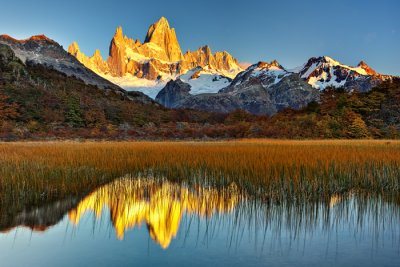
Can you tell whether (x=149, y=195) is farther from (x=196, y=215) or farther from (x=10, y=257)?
(x=10, y=257)

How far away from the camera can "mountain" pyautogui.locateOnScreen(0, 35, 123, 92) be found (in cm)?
13940

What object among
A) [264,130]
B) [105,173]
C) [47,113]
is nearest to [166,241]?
[105,173]

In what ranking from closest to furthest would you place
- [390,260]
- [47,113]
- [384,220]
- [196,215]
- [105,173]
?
1. [390,260]
2. [384,220]
3. [196,215]
4. [105,173]
5. [47,113]

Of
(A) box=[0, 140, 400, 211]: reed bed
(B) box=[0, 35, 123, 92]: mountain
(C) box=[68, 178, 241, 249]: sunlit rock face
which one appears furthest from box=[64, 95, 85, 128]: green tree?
(B) box=[0, 35, 123, 92]: mountain

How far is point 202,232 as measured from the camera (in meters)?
6.17

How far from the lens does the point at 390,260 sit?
192 inches

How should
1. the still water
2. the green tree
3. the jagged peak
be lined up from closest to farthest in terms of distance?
the still water → the green tree → the jagged peak

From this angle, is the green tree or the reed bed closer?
the reed bed

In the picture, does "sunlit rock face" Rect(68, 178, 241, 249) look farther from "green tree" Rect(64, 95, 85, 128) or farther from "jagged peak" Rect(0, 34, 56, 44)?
"jagged peak" Rect(0, 34, 56, 44)

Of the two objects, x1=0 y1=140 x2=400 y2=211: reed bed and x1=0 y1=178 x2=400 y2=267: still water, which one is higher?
x1=0 y1=140 x2=400 y2=211: reed bed

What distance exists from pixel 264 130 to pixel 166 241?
40.6m

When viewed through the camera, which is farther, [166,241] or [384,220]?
[384,220]

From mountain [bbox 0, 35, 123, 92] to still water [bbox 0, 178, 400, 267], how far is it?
133m

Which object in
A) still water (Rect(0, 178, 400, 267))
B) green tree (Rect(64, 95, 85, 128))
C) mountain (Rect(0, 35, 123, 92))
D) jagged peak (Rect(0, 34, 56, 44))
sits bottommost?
still water (Rect(0, 178, 400, 267))
